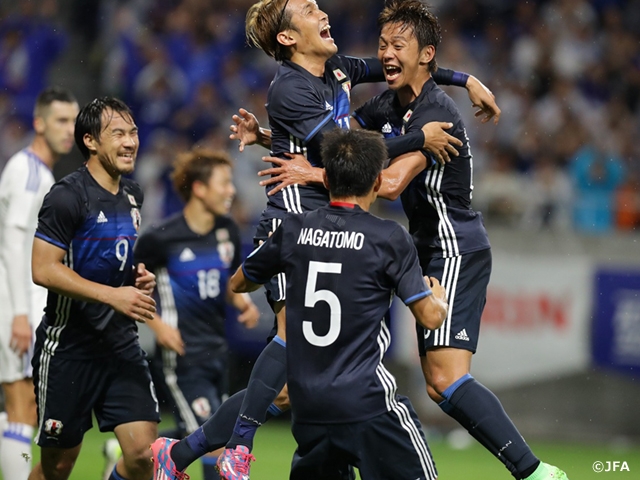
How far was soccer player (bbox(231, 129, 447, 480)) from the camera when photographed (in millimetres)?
4836

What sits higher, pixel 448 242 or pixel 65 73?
pixel 65 73

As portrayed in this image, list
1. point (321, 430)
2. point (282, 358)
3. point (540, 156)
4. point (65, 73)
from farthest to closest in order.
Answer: point (65, 73) < point (540, 156) < point (282, 358) < point (321, 430)

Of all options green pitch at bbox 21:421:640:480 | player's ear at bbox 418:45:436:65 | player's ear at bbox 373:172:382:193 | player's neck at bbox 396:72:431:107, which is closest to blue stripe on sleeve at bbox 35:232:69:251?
player's ear at bbox 373:172:382:193

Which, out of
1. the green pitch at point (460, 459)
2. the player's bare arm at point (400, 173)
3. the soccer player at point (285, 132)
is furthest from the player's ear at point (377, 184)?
the green pitch at point (460, 459)

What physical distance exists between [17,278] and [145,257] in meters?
1.02

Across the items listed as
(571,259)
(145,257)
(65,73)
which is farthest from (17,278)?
(65,73)

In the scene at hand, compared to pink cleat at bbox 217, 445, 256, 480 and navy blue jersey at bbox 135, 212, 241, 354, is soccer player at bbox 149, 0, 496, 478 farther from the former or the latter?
navy blue jersey at bbox 135, 212, 241, 354

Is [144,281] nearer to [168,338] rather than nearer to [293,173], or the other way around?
[293,173]

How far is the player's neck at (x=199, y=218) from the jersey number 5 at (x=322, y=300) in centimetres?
333

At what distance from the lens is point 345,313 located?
4.83m

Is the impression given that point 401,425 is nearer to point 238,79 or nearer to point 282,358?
point 282,358

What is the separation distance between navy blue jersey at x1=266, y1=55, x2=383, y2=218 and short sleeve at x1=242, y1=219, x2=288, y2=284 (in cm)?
64

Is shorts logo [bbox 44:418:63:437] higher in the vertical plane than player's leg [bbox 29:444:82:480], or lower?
higher

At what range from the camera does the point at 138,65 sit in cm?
1449
